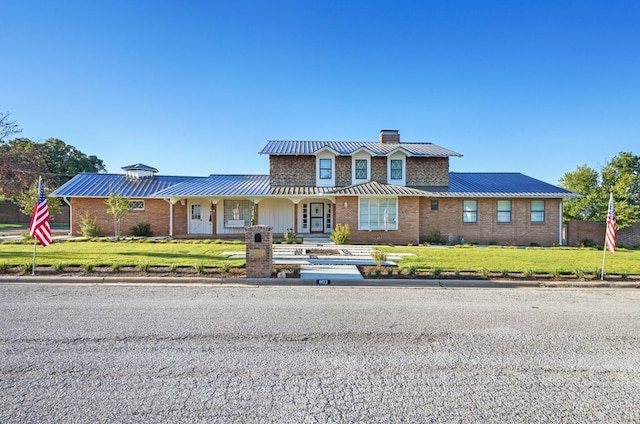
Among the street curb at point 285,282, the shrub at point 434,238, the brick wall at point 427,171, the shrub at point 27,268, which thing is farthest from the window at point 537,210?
the shrub at point 27,268

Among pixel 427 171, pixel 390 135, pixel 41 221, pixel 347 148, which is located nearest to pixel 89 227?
pixel 41 221

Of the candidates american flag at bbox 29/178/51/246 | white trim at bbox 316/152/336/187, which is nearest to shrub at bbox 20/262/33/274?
american flag at bbox 29/178/51/246

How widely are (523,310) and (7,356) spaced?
26.4ft

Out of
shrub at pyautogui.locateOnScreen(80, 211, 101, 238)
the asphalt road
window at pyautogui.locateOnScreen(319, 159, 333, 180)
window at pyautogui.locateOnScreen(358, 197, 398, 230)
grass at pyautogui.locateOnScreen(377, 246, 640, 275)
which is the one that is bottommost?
the asphalt road

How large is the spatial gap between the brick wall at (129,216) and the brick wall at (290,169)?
6.21 m

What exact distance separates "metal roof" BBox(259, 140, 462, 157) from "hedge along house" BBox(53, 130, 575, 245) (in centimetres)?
7

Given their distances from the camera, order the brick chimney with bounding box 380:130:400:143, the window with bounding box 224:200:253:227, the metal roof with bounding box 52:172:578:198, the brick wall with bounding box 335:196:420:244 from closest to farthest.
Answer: the brick wall with bounding box 335:196:420:244 → the metal roof with bounding box 52:172:578:198 → the window with bounding box 224:200:253:227 → the brick chimney with bounding box 380:130:400:143

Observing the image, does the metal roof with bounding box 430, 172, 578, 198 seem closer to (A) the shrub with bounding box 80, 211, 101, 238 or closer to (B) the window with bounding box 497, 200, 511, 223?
(B) the window with bounding box 497, 200, 511, 223

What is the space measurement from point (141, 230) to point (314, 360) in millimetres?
20654

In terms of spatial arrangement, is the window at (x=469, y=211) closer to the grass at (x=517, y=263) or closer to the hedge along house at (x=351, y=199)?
the hedge along house at (x=351, y=199)

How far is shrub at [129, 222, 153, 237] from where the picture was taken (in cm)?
2175

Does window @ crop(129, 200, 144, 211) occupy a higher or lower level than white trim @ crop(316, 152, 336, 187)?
lower

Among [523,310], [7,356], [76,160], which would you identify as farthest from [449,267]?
[76,160]

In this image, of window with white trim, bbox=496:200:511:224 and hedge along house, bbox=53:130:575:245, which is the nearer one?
hedge along house, bbox=53:130:575:245
